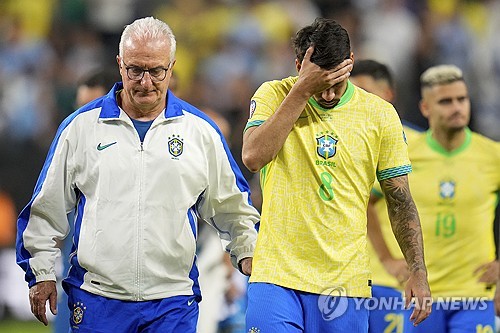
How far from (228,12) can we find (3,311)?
575 cm

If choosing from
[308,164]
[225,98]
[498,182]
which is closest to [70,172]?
[308,164]

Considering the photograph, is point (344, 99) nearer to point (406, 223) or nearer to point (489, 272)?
point (406, 223)

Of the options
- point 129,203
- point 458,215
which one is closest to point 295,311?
point 129,203

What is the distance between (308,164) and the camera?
6277 mm

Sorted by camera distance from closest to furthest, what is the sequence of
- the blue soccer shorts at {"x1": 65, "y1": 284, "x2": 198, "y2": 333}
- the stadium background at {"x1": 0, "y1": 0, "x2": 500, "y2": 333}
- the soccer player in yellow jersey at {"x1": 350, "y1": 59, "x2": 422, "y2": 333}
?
the blue soccer shorts at {"x1": 65, "y1": 284, "x2": 198, "y2": 333} < the soccer player in yellow jersey at {"x1": 350, "y1": 59, "x2": 422, "y2": 333} < the stadium background at {"x1": 0, "y1": 0, "x2": 500, "y2": 333}

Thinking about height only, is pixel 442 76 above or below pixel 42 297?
above

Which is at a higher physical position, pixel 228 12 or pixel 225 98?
pixel 228 12

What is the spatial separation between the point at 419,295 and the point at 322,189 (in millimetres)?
817

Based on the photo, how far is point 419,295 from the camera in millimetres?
6273

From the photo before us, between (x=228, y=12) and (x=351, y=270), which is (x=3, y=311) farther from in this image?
(x=351, y=270)

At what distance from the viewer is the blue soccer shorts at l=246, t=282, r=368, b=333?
20.0 ft

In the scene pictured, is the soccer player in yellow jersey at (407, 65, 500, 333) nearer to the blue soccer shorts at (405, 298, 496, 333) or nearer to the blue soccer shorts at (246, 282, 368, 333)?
the blue soccer shorts at (405, 298, 496, 333)

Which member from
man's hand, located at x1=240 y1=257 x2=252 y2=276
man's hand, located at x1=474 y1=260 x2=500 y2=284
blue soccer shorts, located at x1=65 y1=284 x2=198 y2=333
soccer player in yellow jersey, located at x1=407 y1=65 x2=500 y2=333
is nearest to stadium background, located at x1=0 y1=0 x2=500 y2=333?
soccer player in yellow jersey, located at x1=407 y1=65 x2=500 y2=333

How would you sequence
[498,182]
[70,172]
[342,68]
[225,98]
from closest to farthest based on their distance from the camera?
[342,68]
[70,172]
[498,182]
[225,98]
